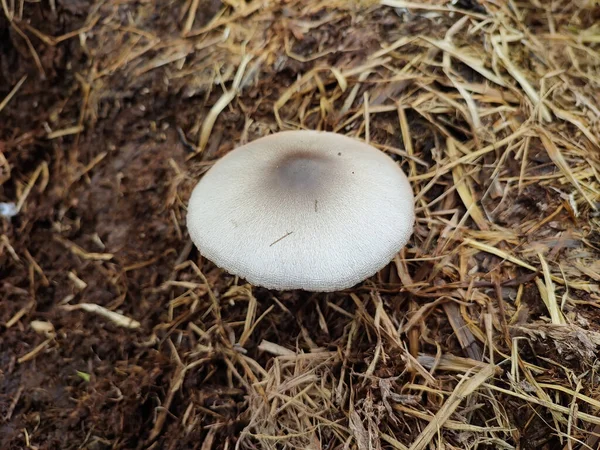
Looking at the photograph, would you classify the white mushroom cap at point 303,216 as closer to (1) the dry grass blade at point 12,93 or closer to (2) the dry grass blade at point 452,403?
(2) the dry grass blade at point 452,403

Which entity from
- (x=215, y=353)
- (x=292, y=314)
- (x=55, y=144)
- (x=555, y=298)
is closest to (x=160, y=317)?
(x=215, y=353)

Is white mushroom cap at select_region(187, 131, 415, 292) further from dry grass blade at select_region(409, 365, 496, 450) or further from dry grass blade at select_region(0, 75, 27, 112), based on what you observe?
dry grass blade at select_region(0, 75, 27, 112)

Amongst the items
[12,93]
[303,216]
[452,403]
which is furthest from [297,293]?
[12,93]

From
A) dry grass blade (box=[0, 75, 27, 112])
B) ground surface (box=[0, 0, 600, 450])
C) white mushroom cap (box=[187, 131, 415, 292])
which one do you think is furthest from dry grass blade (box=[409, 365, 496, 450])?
dry grass blade (box=[0, 75, 27, 112])

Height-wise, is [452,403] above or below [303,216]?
below

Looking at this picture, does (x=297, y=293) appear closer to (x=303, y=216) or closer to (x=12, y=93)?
(x=303, y=216)

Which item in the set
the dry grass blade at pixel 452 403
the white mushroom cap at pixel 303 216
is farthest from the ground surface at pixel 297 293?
the white mushroom cap at pixel 303 216
